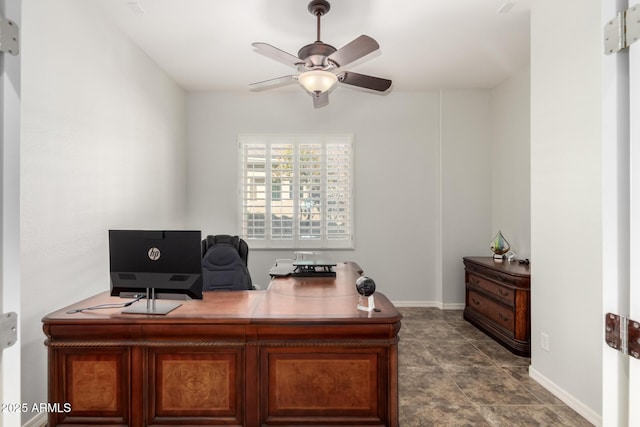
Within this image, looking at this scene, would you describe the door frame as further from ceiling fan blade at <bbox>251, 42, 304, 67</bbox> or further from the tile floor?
the tile floor

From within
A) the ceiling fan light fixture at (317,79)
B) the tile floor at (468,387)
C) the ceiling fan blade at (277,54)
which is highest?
the ceiling fan blade at (277,54)

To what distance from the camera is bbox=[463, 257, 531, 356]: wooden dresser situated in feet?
11.3

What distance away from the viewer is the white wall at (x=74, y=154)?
2260mm

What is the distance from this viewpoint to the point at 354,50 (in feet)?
8.25

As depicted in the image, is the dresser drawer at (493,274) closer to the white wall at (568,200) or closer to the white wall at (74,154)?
the white wall at (568,200)

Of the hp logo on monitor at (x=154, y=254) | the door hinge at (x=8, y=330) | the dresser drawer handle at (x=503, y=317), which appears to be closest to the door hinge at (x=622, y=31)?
the door hinge at (x=8, y=330)

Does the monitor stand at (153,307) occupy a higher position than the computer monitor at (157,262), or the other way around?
the computer monitor at (157,262)

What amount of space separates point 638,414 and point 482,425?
1662mm

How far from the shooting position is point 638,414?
2.98ft

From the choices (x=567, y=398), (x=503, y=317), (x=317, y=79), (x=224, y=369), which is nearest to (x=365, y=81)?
(x=317, y=79)

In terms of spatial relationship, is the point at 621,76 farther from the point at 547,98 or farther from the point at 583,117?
the point at 547,98

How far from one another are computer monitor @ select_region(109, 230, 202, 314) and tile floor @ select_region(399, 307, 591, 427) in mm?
1709

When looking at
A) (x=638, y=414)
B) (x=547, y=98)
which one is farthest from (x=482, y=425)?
(x=547, y=98)

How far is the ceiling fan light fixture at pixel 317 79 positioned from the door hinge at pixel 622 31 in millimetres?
1945
